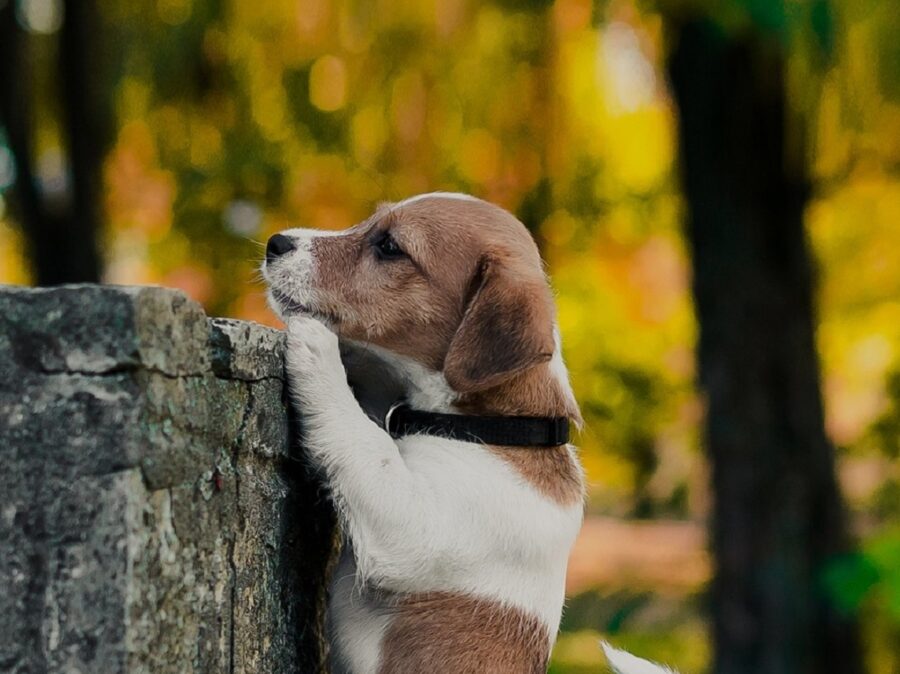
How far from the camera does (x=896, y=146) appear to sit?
962 centimetres

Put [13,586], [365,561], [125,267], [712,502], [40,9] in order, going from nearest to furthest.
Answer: [13,586]
[365,561]
[712,502]
[40,9]
[125,267]

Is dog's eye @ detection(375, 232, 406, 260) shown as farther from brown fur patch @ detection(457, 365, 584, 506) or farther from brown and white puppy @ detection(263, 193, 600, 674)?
brown fur patch @ detection(457, 365, 584, 506)

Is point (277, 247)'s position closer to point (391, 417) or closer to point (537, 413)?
point (391, 417)

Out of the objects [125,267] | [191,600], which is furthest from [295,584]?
[125,267]

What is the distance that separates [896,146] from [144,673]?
8.76 meters

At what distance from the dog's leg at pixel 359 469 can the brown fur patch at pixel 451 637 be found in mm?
114

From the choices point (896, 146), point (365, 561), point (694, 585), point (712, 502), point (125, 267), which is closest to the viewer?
point (365, 561)

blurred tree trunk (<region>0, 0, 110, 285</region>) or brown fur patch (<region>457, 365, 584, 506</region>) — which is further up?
blurred tree trunk (<region>0, 0, 110, 285</region>)

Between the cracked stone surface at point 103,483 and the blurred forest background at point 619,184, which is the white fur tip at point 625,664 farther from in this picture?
the blurred forest background at point 619,184

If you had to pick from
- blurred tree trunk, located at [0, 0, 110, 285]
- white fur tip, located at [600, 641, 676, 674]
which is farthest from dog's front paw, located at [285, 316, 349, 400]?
blurred tree trunk, located at [0, 0, 110, 285]

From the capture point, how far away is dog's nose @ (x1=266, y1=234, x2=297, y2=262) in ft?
10.9

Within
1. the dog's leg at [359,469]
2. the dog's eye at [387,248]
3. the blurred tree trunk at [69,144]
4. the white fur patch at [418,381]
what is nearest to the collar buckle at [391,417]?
the white fur patch at [418,381]

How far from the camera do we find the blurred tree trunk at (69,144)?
32.7 feet

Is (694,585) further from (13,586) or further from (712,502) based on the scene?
(13,586)
